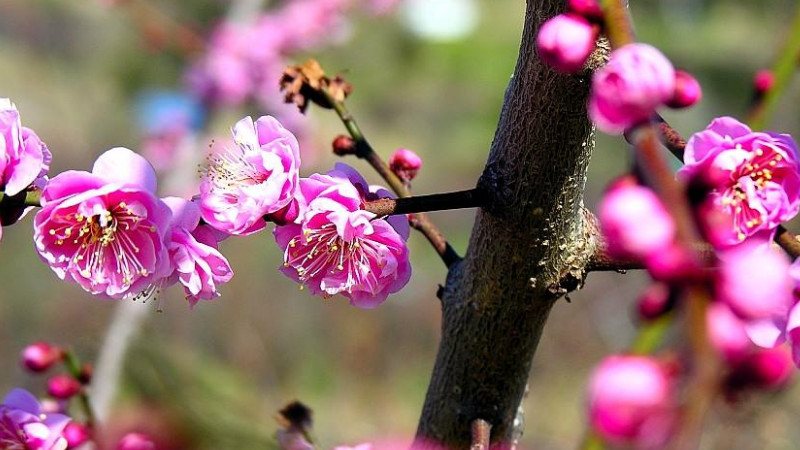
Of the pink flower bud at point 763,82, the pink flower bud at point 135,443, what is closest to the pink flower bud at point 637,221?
the pink flower bud at point 763,82

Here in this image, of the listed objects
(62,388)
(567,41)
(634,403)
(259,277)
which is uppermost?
(259,277)

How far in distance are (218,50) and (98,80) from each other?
556cm

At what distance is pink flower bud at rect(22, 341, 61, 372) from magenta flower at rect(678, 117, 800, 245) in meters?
0.69

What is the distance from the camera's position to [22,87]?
7.90 meters

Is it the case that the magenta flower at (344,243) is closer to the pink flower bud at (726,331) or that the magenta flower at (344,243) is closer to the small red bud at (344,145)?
the small red bud at (344,145)

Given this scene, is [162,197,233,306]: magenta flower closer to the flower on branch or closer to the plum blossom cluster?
the flower on branch

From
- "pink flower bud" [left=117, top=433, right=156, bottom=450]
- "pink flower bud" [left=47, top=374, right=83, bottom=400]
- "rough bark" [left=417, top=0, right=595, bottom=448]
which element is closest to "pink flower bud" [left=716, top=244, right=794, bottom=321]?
"rough bark" [left=417, top=0, right=595, bottom=448]

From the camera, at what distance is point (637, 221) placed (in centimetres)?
34

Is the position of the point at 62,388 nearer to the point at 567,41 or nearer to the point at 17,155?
the point at 17,155

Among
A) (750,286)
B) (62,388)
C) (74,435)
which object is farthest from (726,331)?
(62,388)

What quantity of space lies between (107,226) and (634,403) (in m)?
0.45

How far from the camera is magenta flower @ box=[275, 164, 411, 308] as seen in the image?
0.61m

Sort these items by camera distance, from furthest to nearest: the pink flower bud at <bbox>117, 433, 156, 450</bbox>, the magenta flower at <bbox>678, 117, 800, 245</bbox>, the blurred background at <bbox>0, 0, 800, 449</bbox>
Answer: the blurred background at <bbox>0, 0, 800, 449</bbox> → the pink flower bud at <bbox>117, 433, 156, 450</bbox> → the magenta flower at <bbox>678, 117, 800, 245</bbox>

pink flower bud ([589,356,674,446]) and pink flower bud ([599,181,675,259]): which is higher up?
pink flower bud ([599,181,675,259])
